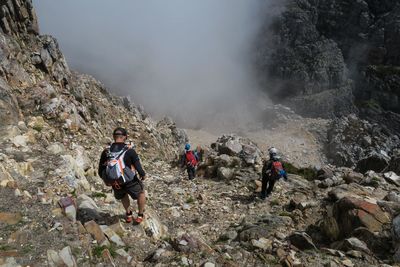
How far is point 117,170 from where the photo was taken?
26.8ft

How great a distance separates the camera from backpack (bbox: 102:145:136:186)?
815 cm

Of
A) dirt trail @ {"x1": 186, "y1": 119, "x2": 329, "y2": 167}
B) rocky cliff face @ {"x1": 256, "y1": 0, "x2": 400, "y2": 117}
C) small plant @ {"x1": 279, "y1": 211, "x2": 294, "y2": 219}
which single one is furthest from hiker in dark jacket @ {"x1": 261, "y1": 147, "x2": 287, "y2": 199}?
rocky cliff face @ {"x1": 256, "y1": 0, "x2": 400, "y2": 117}

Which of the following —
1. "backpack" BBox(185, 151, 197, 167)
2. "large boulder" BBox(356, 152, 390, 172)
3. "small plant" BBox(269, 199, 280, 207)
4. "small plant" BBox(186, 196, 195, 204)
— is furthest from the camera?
"large boulder" BBox(356, 152, 390, 172)

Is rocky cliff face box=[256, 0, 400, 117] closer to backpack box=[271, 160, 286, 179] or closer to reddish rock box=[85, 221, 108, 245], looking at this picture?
backpack box=[271, 160, 286, 179]

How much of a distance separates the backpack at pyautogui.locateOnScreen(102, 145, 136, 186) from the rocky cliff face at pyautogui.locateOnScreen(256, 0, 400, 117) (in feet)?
300

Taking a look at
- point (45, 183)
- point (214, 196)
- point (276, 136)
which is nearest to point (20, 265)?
point (45, 183)

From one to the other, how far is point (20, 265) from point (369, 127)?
84594 mm

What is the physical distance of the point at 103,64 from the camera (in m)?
103

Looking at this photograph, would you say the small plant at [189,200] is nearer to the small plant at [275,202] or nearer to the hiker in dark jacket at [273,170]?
the hiker in dark jacket at [273,170]

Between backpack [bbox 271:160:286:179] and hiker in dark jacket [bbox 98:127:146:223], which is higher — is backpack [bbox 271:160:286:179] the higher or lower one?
the lower one

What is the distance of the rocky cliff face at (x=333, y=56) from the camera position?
94500 millimetres

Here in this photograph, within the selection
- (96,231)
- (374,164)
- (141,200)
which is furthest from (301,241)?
(374,164)

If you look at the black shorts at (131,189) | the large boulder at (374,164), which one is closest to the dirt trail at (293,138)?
the large boulder at (374,164)

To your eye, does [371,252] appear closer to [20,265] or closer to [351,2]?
[20,265]
